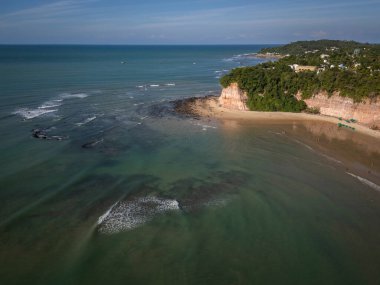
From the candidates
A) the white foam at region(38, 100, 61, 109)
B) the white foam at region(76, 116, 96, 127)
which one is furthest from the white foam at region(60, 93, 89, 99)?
the white foam at region(76, 116, 96, 127)

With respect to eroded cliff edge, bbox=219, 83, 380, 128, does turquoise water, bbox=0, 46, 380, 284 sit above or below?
below


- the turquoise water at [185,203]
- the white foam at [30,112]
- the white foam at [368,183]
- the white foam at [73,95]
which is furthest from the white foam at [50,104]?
the white foam at [368,183]

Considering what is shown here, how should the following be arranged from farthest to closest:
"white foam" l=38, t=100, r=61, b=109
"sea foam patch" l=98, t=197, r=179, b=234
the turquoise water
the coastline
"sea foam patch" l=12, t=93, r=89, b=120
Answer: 1. "white foam" l=38, t=100, r=61, b=109
2. "sea foam patch" l=12, t=93, r=89, b=120
3. the coastline
4. "sea foam patch" l=98, t=197, r=179, b=234
5. the turquoise water

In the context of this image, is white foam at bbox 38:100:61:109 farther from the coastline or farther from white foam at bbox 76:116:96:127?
the coastline

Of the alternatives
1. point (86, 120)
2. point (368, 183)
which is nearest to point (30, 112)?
point (86, 120)

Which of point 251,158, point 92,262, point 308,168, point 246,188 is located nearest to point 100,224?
point 92,262

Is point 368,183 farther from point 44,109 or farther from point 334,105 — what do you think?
point 44,109

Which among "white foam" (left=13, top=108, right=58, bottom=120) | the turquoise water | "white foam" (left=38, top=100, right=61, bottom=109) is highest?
"white foam" (left=13, top=108, right=58, bottom=120)

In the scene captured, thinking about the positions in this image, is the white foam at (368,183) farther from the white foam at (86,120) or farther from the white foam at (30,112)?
the white foam at (30,112)
